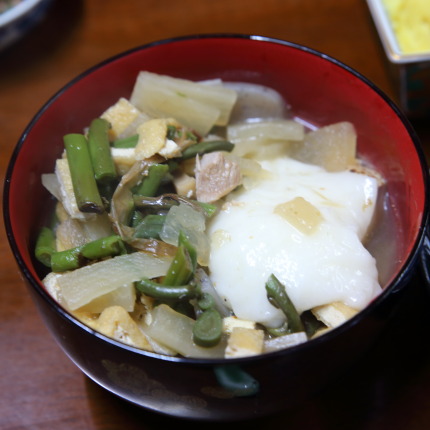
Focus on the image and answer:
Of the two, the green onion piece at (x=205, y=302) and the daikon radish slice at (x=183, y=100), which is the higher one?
the daikon radish slice at (x=183, y=100)

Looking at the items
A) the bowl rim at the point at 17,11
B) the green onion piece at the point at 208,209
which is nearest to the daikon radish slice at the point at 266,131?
the green onion piece at the point at 208,209

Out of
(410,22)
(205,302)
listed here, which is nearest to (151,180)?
(205,302)

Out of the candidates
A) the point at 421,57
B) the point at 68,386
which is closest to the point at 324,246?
the point at 68,386

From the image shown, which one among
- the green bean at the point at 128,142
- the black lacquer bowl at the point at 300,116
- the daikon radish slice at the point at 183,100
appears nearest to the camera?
the black lacquer bowl at the point at 300,116

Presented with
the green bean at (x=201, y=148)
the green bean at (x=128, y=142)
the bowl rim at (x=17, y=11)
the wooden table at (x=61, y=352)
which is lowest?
the wooden table at (x=61, y=352)

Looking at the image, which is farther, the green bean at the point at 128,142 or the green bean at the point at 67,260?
the green bean at the point at 128,142

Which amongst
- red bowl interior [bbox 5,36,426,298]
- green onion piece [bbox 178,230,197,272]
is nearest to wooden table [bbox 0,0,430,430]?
red bowl interior [bbox 5,36,426,298]

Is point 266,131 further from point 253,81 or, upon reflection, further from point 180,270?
point 180,270

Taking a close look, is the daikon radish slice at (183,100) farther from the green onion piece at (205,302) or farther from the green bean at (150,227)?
the green onion piece at (205,302)
